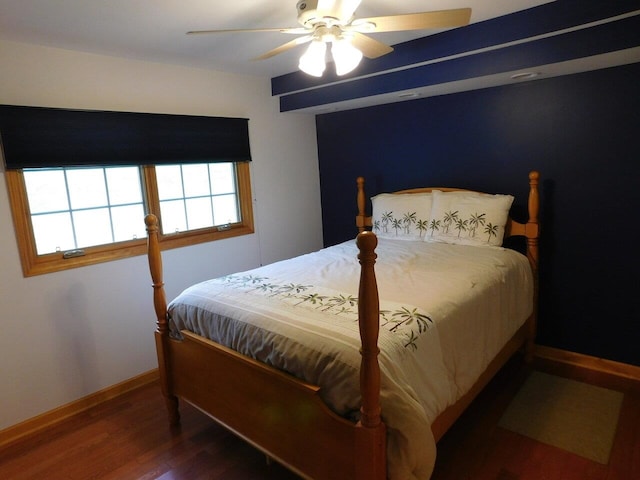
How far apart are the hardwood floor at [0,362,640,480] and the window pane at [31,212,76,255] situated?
3.43 feet

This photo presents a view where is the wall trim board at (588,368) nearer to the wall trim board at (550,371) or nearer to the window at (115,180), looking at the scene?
the wall trim board at (550,371)

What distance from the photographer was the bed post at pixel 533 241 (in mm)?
2654

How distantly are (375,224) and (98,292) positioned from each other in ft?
6.76

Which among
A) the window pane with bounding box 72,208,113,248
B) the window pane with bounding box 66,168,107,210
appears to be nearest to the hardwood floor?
the window pane with bounding box 72,208,113,248

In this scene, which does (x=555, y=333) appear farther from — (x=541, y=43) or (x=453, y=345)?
(x=541, y=43)

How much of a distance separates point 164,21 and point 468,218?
2.19 metres

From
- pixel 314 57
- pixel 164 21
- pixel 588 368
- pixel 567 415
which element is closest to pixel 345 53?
pixel 314 57

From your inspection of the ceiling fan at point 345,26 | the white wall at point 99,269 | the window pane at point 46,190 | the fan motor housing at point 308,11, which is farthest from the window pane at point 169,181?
the fan motor housing at point 308,11

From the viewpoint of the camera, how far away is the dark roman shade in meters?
2.22

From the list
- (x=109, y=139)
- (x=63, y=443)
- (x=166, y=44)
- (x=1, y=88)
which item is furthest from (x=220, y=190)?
(x=63, y=443)

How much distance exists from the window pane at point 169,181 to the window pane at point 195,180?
0.05 m

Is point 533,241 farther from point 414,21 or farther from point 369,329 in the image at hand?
point 369,329

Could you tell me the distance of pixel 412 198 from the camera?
3.17 metres

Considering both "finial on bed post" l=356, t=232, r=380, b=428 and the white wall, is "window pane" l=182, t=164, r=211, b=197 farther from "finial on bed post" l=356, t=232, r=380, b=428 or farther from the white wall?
"finial on bed post" l=356, t=232, r=380, b=428
